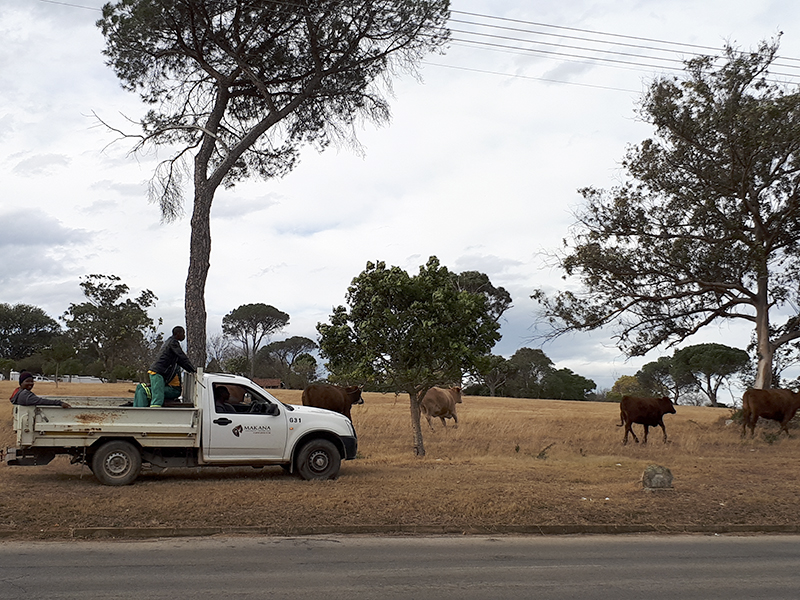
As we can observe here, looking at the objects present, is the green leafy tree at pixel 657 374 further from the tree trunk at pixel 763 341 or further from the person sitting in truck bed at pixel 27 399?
the person sitting in truck bed at pixel 27 399

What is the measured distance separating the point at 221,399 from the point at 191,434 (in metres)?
0.89

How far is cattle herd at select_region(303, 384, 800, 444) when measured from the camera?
2278 centimetres

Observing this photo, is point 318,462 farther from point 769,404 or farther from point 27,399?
point 769,404

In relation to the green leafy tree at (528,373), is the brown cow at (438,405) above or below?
below

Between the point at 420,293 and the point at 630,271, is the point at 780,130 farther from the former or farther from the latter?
the point at 420,293

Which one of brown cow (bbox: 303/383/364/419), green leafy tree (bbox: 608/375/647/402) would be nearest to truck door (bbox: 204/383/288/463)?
brown cow (bbox: 303/383/364/419)

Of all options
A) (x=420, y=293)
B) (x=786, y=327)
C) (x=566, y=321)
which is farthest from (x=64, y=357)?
(x=786, y=327)

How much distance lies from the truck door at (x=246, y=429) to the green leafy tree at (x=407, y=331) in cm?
554

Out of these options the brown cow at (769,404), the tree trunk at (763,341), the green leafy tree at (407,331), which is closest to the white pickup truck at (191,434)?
the green leafy tree at (407,331)

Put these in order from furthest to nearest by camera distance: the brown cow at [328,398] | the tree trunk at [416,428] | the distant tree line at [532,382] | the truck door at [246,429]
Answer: the distant tree line at [532,382] → the brown cow at [328,398] → the tree trunk at [416,428] → the truck door at [246,429]

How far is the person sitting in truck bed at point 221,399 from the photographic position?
13406 millimetres

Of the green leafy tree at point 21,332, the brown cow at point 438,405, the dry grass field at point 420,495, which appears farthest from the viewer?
the green leafy tree at point 21,332

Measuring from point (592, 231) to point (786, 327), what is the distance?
9.83 meters

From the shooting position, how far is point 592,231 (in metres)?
30.2
